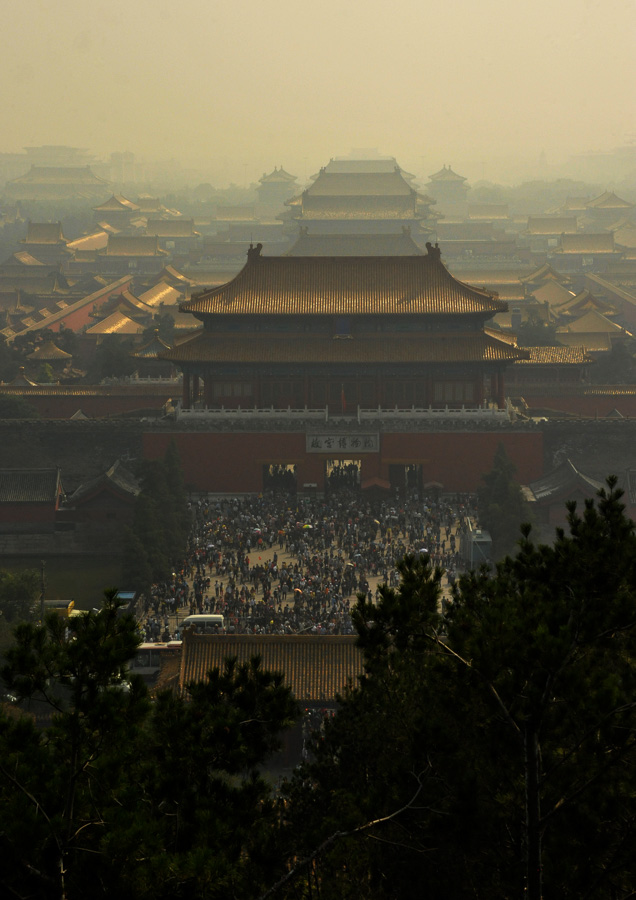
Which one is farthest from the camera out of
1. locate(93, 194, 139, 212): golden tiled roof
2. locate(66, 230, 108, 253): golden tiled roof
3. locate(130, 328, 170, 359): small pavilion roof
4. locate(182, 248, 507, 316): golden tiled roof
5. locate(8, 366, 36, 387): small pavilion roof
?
locate(93, 194, 139, 212): golden tiled roof

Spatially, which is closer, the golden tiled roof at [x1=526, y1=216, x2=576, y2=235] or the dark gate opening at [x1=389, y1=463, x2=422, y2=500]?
the dark gate opening at [x1=389, y1=463, x2=422, y2=500]

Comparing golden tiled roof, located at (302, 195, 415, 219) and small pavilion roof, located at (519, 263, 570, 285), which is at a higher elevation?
golden tiled roof, located at (302, 195, 415, 219)

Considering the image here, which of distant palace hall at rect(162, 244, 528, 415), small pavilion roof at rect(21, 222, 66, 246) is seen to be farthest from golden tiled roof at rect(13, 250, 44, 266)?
distant palace hall at rect(162, 244, 528, 415)

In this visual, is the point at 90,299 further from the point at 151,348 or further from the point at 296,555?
the point at 296,555

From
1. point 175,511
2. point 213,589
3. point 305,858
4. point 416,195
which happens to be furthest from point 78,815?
point 416,195

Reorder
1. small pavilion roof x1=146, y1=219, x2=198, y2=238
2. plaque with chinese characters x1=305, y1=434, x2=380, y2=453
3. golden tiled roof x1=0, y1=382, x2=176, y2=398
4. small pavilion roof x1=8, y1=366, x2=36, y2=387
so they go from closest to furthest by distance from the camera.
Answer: plaque with chinese characters x1=305, y1=434, x2=380, y2=453 → golden tiled roof x1=0, y1=382, x2=176, y2=398 → small pavilion roof x1=8, y1=366, x2=36, y2=387 → small pavilion roof x1=146, y1=219, x2=198, y2=238

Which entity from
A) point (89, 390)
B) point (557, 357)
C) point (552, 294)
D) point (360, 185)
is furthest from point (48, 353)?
point (360, 185)

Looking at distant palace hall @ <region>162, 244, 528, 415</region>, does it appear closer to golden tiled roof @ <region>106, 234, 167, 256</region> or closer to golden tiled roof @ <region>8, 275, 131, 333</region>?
golden tiled roof @ <region>8, 275, 131, 333</region>

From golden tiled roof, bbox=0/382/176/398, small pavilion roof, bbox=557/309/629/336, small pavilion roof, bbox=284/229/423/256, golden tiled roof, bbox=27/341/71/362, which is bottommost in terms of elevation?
golden tiled roof, bbox=0/382/176/398

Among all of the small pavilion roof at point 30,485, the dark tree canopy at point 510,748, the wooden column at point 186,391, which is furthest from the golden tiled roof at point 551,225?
the dark tree canopy at point 510,748
